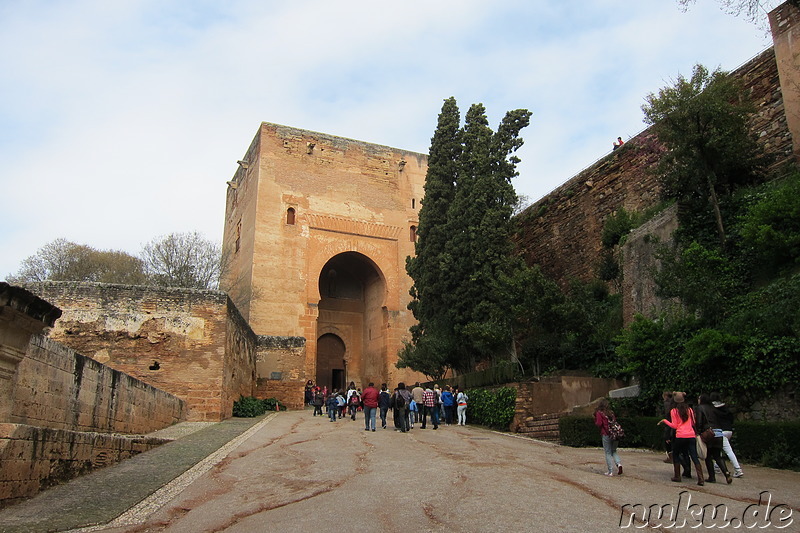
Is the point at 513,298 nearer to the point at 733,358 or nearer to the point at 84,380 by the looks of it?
the point at 733,358

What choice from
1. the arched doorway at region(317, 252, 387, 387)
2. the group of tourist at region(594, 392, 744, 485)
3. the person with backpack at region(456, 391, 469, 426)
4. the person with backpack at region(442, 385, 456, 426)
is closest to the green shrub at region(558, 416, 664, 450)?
the group of tourist at region(594, 392, 744, 485)

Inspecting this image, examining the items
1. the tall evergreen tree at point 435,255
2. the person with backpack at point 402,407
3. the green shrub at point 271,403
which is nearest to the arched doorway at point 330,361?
the green shrub at point 271,403

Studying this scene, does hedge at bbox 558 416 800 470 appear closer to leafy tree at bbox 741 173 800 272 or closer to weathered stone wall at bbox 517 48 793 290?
leafy tree at bbox 741 173 800 272

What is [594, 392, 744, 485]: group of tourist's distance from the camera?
652 cm

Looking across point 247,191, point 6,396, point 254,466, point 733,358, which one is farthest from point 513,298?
point 247,191

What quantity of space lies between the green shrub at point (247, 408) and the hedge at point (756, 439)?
9.99 meters

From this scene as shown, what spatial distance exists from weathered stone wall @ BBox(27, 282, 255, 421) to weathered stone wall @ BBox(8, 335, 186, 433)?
123 inches

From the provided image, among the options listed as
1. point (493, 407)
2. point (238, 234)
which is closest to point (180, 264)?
point (238, 234)

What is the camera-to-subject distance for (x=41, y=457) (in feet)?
17.2

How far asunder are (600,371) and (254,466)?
844 centimetres

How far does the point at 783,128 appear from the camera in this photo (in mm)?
12102

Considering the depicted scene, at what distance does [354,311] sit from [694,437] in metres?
24.0

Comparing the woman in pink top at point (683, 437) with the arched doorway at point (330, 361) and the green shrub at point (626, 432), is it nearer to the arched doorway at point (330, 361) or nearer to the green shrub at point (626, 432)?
the green shrub at point (626, 432)

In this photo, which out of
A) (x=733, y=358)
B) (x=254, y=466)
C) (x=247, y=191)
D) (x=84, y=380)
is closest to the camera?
(x=254, y=466)
